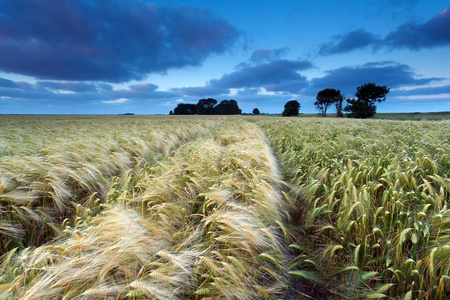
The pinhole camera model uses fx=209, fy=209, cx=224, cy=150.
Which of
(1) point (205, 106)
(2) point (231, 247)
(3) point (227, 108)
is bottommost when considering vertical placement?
(2) point (231, 247)

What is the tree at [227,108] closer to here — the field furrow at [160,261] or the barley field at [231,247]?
the barley field at [231,247]

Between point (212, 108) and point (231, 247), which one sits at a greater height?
point (212, 108)

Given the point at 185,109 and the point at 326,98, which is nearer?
the point at 326,98

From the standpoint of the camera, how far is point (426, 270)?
144cm

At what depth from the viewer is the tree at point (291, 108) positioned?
66125 millimetres

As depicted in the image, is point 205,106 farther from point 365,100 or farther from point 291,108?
point 365,100

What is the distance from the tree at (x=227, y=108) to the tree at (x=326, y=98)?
28.2m

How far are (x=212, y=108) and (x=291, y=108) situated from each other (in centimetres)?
2998

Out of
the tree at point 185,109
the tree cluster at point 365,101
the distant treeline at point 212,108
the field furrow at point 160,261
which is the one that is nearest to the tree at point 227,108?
the distant treeline at point 212,108

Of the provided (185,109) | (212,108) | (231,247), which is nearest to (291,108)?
(212,108)

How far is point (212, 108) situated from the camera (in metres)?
80.9

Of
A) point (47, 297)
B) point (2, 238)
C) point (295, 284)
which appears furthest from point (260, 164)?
point (2, 238)

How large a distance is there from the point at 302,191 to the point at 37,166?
4.08 m

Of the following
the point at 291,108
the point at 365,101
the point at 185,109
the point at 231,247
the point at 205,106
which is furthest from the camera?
the point at 185,109
